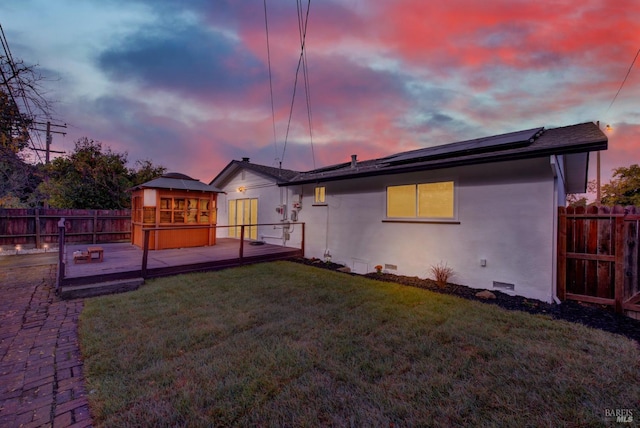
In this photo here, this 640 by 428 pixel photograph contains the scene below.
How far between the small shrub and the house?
123mm

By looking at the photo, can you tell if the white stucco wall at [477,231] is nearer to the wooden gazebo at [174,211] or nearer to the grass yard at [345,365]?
the grass yard at [345,365]

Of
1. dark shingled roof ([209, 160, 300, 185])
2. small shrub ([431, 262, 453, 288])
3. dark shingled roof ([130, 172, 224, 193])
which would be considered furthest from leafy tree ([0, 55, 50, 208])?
small shrub ([431, 262, 453, 288])

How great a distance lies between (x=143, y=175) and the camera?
697 inches

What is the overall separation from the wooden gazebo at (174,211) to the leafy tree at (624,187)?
26.5 meters

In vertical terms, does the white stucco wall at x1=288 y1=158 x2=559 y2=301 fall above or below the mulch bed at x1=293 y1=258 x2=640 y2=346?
above

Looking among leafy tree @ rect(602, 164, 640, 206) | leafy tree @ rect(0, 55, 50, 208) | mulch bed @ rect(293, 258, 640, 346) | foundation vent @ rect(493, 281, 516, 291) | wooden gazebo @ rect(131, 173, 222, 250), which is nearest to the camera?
mulch bed @ rect(293, 258, 640, 346)

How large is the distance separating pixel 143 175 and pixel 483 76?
19.8 metres

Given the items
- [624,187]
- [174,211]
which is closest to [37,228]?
[174,211]

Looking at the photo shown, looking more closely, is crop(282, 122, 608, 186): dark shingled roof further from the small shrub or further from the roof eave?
the small shrub

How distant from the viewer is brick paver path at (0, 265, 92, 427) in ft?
6.80

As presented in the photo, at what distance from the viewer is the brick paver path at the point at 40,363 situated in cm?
207

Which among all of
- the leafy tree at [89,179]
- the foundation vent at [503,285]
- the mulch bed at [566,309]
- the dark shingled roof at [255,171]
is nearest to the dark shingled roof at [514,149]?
the foundation vent at [503,285]

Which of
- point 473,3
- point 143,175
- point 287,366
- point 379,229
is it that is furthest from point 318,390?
point 143,175

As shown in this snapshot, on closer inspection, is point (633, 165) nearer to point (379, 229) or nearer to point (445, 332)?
point (379, 229)
